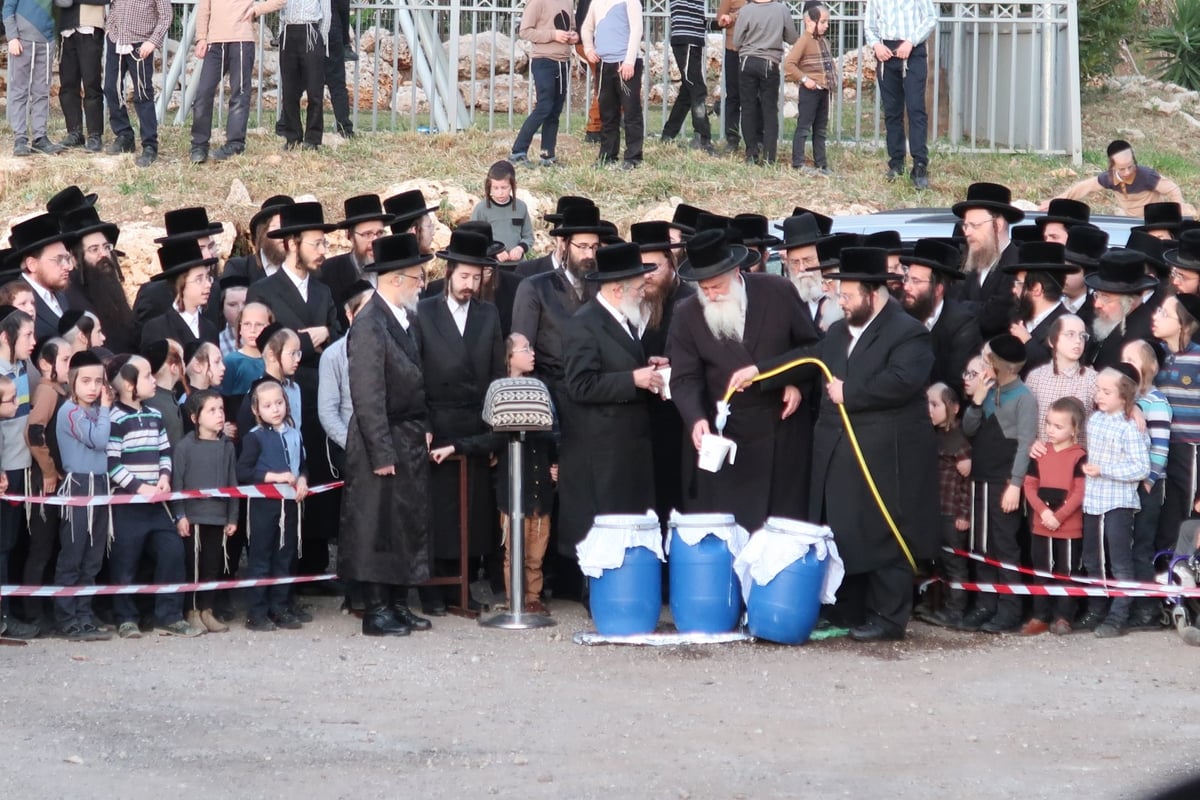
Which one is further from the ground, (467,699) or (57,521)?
(57,521)

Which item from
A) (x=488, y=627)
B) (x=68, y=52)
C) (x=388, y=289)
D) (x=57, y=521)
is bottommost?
(x=488, y=627)

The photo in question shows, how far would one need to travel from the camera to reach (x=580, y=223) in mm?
10977

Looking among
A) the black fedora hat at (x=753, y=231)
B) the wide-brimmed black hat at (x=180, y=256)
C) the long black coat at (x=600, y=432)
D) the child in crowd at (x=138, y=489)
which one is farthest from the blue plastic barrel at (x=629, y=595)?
the wide-brimmed black hat at (x=180, y=256)

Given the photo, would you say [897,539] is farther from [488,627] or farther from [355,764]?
[355,764]

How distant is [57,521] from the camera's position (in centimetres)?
959

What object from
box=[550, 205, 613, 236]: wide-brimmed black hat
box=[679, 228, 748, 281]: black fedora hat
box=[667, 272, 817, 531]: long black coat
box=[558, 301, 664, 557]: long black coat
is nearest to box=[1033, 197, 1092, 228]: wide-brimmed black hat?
box=[667, 272, 817, 531]: long black coat

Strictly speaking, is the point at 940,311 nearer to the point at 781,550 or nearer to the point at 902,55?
the point at 781,550

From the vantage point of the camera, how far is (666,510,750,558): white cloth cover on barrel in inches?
372

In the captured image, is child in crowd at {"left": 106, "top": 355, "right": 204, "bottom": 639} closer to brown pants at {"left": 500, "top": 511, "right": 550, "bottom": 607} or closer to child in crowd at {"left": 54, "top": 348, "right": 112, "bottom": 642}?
child in crowd at {"left": 54, "top": 348, "right": 112, "bottom": 642}

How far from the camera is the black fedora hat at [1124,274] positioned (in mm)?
10164

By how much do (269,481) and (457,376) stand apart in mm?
1174

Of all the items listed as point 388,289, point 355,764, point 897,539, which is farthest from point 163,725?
point 897,539

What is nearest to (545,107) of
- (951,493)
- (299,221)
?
(299,221)

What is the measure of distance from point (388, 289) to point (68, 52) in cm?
769
